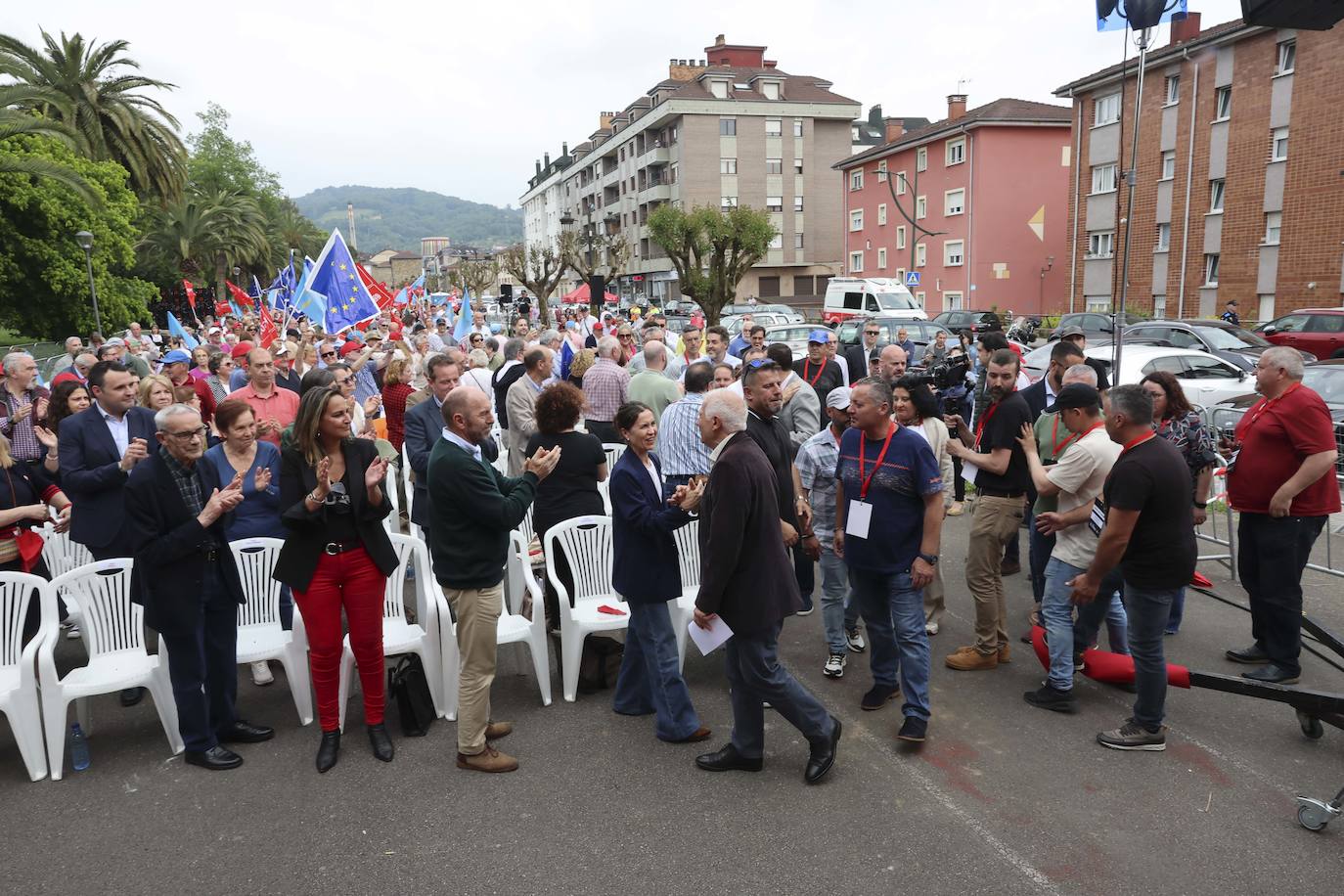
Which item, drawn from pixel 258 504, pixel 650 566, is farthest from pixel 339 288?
pixel 650 566

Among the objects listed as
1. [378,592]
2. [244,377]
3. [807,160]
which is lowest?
[378,592]

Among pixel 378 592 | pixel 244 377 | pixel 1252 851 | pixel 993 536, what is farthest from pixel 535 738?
pixel 244 377

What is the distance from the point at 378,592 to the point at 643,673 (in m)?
1.54

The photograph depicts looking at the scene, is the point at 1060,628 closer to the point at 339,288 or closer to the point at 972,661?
the point at 972,661

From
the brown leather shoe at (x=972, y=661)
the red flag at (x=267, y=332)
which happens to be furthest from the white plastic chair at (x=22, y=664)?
the red flag at (x=267, y=332)

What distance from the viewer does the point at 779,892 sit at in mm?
3432

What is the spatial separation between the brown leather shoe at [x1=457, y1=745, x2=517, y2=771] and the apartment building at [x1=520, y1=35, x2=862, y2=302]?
61.3m

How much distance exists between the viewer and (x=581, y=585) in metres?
5.53

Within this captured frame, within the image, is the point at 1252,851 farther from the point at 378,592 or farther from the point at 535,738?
the point at 378,592

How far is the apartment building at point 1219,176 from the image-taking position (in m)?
28.1

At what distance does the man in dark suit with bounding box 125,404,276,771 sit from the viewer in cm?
412

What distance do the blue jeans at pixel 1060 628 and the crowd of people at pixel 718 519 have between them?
0.04ft

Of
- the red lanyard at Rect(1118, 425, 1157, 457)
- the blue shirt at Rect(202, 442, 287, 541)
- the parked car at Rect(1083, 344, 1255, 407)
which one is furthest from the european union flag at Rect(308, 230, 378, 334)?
the parked car at Rect(1083, 344, 1255, 407)

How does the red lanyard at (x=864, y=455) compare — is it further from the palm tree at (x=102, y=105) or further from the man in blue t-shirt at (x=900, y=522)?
the palm tree at (x=102, y=105)
